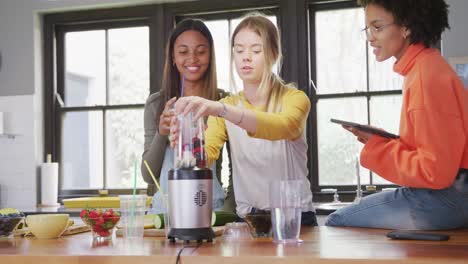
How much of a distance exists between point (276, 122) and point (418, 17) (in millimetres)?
518

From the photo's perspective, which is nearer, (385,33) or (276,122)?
(385,33)

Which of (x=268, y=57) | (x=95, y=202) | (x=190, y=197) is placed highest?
(x=268, y=57)

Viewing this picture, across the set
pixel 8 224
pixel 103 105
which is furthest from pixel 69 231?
pixel 103 105

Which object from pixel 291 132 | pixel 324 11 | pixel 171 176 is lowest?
pixel 171 176

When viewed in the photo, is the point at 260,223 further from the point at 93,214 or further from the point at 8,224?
the point at 8,224

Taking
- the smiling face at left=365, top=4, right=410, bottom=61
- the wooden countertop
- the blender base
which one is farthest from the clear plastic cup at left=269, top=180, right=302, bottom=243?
the smiling face at left=365, top=4, right=410, bottom=61

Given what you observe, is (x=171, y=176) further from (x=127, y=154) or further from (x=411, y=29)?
(x=127, y=154)

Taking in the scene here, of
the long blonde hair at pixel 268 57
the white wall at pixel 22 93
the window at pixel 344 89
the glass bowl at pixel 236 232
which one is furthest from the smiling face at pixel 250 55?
the white wall at pixel 22 93

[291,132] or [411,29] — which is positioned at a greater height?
[411,29]

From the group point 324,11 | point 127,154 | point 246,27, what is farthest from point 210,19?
point 246,27

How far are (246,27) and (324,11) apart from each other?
7.16ft

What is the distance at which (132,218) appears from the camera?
1704mm

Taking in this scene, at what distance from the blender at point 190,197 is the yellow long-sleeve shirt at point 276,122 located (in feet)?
1.20

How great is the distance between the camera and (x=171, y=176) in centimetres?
149
